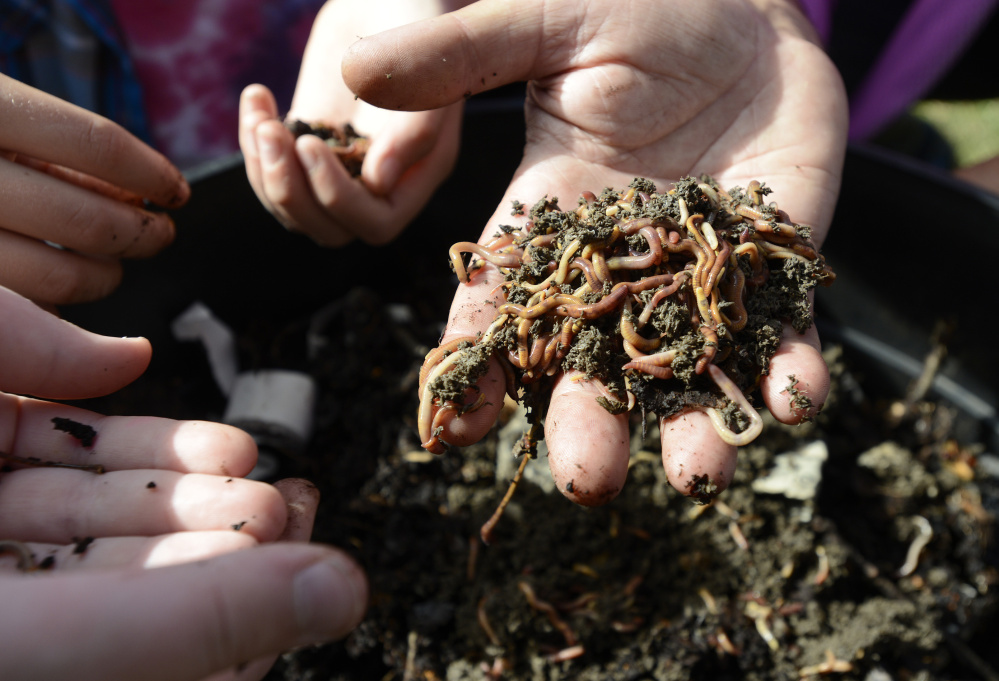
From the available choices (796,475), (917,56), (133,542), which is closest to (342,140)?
(133,542)

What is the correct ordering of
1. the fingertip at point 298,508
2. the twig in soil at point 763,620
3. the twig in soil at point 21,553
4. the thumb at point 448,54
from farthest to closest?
the twig in soil at point 763,620, the thumb at point 448,54, the fingertip at point 298,508, the twig in soil at point 21,553

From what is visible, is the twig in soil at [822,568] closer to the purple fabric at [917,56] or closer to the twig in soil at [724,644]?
the twig in soil at [724,644]

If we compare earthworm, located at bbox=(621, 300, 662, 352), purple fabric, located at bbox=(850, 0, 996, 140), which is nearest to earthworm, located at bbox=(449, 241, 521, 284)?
Result: earthworm, located at bbox=(621, 300, 662, 352)

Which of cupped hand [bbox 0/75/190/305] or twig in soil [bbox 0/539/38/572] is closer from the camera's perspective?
twig in soil [bbox 0/539/38/572]

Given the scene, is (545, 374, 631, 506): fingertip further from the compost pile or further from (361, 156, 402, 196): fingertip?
(361, 156, 402, 196): fingertip

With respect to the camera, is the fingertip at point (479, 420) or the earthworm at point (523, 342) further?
the earthworm at point (523, 342)

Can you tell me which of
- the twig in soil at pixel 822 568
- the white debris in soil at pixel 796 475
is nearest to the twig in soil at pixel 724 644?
the twig in soil at pixel 822 568

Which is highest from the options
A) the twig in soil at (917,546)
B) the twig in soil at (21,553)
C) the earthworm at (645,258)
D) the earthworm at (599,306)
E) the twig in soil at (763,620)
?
the twig in soil at (21,553)

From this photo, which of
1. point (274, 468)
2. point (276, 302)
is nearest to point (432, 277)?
point (276, 302)
